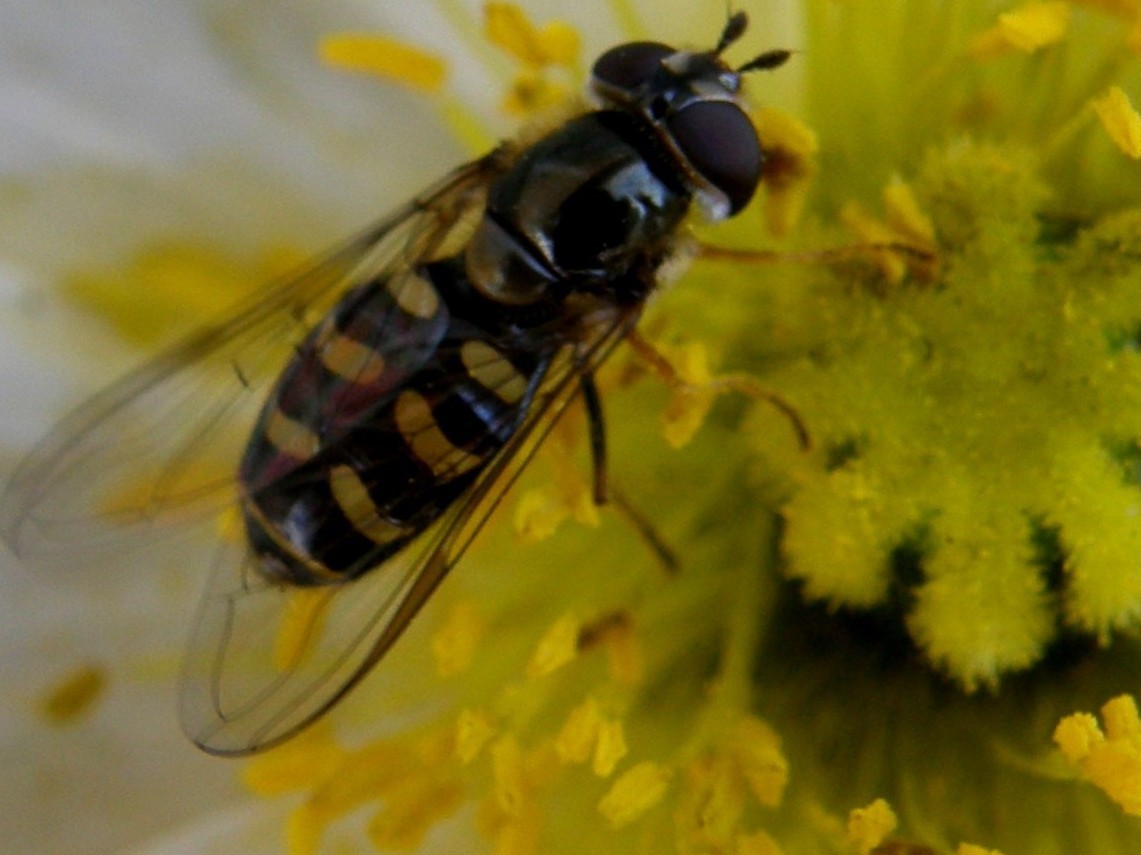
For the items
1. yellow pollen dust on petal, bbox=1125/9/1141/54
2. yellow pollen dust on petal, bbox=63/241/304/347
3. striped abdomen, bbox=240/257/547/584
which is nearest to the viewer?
striped abdomen, bbox=240/257/547/584

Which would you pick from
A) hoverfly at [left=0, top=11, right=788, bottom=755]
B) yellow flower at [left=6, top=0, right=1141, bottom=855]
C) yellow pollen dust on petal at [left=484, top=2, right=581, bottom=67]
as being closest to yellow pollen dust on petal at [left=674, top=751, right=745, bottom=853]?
yellow flower at [left=6, top=0, right=1141, bottom=855]

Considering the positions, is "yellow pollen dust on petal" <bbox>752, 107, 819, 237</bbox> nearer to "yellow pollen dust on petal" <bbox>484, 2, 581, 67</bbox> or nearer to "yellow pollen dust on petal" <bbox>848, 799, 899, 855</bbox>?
"yellow pollen dust on petal" <bbox>484, 2, 581, 67</bbox>

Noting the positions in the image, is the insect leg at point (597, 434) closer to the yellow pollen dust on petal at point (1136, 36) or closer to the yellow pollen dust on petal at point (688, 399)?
the yellow pollen dust on petal at point (688, 399)

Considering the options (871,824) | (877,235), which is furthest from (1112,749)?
(877,235)

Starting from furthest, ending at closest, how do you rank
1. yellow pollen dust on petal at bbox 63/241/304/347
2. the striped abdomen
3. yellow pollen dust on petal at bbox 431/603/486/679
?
yellow pollen dust on petal at bbox 63/241/304/347 < yellow pollen dust on petal at bbox 431/603/486/679 < the striped abdomen

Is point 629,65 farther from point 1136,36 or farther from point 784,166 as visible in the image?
point 1136,36

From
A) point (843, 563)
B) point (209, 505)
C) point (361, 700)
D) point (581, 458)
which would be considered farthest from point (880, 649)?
point (209, 505)
